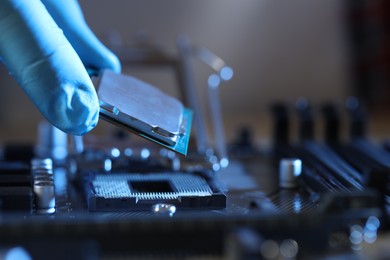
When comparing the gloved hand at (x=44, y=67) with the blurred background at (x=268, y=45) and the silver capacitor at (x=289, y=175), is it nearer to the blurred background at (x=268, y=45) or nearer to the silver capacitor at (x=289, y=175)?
the silver capacitor at (x=289, y=175)

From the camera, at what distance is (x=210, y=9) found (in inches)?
95.7

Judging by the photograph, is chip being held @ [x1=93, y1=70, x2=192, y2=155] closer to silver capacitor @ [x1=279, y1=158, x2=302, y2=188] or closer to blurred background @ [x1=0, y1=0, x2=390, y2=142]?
silver capacitor @ [x1=279, y1=158, x2=302, y2=188]

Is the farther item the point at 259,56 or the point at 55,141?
the point at 259,56

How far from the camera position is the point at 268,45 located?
2.49 metres

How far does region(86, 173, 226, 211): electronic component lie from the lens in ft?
2.75

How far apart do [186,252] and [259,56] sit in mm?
1896

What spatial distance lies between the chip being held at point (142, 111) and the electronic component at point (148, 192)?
55 millimetres

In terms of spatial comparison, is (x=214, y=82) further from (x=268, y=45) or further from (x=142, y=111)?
(x=268, y=45)

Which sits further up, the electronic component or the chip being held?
the chip being held

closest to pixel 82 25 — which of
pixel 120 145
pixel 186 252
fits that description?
pixel 120 145

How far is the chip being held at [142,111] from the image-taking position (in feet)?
2.77

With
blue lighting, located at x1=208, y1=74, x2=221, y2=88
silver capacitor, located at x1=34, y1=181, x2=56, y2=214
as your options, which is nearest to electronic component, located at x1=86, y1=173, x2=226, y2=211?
silver capacitor, located at x1=34, y1=181, x2=56, y2=214

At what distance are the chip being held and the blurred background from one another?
4.35 ft

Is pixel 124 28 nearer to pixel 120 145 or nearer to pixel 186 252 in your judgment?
pixel 120 145
